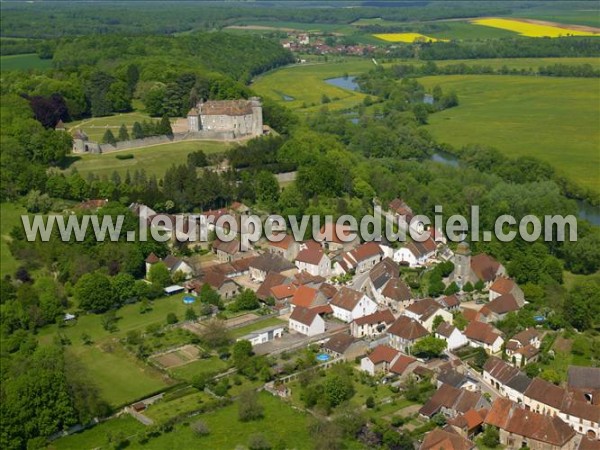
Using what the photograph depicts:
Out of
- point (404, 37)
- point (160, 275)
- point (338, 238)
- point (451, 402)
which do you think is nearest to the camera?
point (451, 402)

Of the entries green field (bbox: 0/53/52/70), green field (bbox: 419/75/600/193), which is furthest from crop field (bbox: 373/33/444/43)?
green field (bbox: 0/53/52/70)

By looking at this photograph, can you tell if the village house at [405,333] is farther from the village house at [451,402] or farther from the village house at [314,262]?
the village house at [314,262]

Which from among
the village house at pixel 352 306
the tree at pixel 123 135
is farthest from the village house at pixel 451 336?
the tree at pixel 123 135

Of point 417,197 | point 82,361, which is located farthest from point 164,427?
point 417,197

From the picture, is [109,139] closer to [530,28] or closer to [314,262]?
[314,262]

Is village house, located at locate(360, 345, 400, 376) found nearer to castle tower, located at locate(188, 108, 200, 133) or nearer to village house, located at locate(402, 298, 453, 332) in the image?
village house, located at locate(402, 298, 453, 332)

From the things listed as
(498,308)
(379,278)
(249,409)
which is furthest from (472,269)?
(249,409)

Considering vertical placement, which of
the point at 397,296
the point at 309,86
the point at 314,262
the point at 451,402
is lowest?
the point at 309,86
